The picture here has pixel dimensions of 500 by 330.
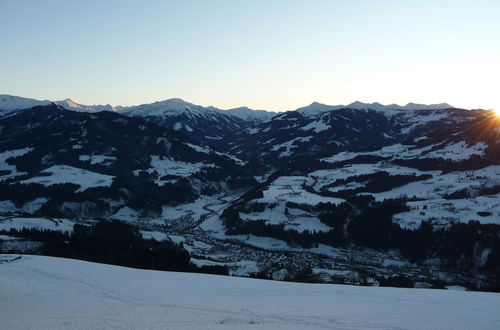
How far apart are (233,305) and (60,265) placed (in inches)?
844

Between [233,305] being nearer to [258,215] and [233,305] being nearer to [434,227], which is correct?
[434,227]

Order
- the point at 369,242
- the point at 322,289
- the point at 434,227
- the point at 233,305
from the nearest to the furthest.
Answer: the point at 233,305, the point at 322,289, the point at 434,227, the point at 369,242

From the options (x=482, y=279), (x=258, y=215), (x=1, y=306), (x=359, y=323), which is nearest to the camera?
(x=359, y=323)

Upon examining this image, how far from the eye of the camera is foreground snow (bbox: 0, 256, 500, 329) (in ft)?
87.1

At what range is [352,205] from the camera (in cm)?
18588

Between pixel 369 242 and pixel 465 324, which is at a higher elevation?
pixel 465 324

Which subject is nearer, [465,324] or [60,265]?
[465,324]

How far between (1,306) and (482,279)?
124 meters

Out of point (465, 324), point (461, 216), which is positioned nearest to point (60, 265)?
point (465, 324)

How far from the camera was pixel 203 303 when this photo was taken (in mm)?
32188

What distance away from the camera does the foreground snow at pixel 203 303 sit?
1045 inches

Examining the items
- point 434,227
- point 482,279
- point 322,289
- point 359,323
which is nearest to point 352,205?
point 434,227

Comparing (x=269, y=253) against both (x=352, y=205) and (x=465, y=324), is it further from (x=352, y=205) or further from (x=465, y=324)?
(x=465, y=324)

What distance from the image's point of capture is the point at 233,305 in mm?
→ 31719
